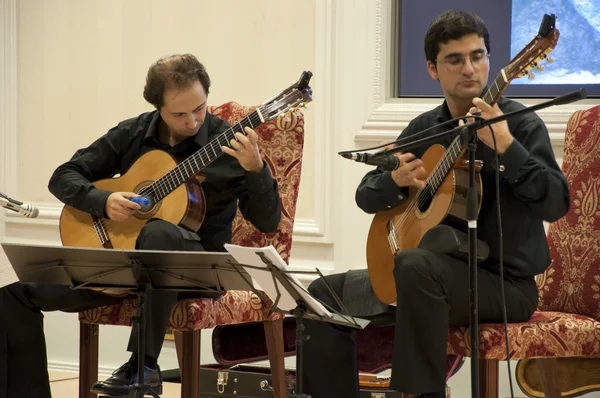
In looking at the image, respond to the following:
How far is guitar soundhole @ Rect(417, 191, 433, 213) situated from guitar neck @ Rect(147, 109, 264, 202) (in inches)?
25.1

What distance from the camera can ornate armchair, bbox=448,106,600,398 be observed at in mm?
2535

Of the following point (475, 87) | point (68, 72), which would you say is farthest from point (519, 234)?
point (68, 72)

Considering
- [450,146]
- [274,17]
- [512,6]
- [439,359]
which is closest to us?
[439,359]

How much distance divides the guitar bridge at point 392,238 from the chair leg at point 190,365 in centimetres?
72

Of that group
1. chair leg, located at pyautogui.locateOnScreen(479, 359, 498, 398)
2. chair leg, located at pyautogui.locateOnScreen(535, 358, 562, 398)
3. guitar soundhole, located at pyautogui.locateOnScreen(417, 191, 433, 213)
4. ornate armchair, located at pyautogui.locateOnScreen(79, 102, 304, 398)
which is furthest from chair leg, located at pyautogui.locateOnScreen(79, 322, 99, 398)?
chair leg, located at pyautogui.locateOnScreen(535, 358, 562, 398)

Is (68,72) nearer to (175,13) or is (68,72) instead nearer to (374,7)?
(175,13)

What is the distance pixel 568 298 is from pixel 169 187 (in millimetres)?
1395

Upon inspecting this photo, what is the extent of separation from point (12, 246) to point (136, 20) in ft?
7.38

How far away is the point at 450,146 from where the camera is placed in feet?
8.59

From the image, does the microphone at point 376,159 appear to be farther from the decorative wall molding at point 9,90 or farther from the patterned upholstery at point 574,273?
the decorative wall molding at point 9,90

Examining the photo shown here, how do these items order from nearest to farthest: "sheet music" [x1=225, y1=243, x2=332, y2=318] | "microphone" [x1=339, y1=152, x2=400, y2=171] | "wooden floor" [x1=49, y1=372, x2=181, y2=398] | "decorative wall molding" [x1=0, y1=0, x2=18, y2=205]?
"sheet music" [x1=225, y1=243, x2=332, y2=318] < "microphone" [x1=339, y1=152, x2=400, y2=171] < "wooden floor" [x1=49, y1=372, x2=181, y2=398] < "decorative wall molding" [x1=0, y1=0, x2=18, y2=205]

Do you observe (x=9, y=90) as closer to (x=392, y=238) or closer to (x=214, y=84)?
(x=214, y=84)

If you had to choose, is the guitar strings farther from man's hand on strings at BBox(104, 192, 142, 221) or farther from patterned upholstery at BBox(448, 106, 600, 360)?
patterned upholstery at BBox(448, 106, 600, 360)

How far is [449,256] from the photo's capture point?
2570 millimetres
